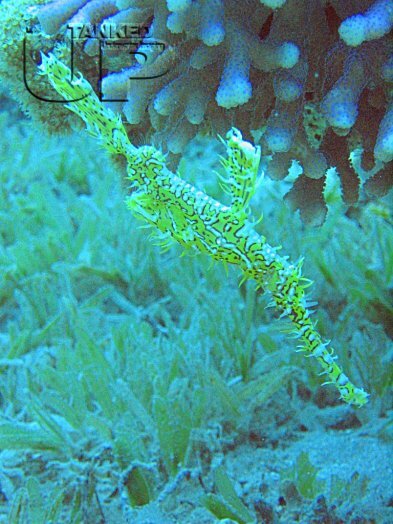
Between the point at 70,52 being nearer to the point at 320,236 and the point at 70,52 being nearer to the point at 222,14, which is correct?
the point at 222,14

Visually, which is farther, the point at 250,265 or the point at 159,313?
the point at 159,313

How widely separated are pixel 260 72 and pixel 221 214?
803 millimetres

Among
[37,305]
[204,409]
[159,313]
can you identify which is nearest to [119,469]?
[204,409]

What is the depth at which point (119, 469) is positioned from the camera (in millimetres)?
3184

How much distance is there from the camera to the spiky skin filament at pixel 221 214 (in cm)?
241

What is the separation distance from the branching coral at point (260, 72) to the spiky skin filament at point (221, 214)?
28cm

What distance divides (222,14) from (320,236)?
2.85 m

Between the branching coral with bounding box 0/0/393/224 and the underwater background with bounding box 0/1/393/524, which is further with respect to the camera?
the underwater background with bounding box 0/1/393/524

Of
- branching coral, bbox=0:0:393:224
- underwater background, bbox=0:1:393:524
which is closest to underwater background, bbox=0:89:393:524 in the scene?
underwater background, bbox=0:1:393:524

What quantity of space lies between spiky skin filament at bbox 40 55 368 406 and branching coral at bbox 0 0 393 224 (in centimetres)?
28

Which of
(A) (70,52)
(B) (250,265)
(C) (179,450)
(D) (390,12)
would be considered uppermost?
(A) (70,52)

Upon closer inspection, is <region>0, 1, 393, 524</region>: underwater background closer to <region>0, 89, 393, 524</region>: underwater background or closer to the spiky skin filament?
<region>0, 89, 393, 524</region>: underwater background

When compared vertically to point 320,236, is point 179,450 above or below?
below

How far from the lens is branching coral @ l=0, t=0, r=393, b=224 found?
7.92 feet
